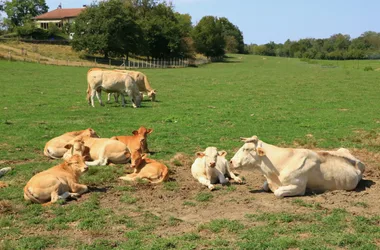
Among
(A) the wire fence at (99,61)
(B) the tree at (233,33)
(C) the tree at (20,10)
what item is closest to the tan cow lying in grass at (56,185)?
(A) the wire fence at (99,61)

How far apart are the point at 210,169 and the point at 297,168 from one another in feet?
6.14

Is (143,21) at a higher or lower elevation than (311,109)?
→ higher

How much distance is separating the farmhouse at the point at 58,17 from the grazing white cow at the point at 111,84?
354ft

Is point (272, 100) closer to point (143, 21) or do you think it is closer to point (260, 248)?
point (260, 248)

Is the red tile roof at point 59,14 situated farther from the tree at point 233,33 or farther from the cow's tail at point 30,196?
the cow's tail at point 30,196

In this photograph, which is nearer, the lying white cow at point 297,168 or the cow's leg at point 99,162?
the lying white cow at point 297,168

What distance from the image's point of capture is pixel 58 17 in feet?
416

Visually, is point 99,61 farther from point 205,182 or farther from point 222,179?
point 205,182

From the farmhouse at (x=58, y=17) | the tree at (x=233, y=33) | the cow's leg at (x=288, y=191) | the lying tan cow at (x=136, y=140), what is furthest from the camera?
the tree at (x=233, y=33)

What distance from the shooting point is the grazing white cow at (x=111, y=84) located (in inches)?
926

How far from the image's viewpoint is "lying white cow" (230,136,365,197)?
8.81 metres

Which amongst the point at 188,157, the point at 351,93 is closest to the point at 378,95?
the point at 351,93

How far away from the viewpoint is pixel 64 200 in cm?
836

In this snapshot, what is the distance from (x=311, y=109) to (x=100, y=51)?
6062cm
